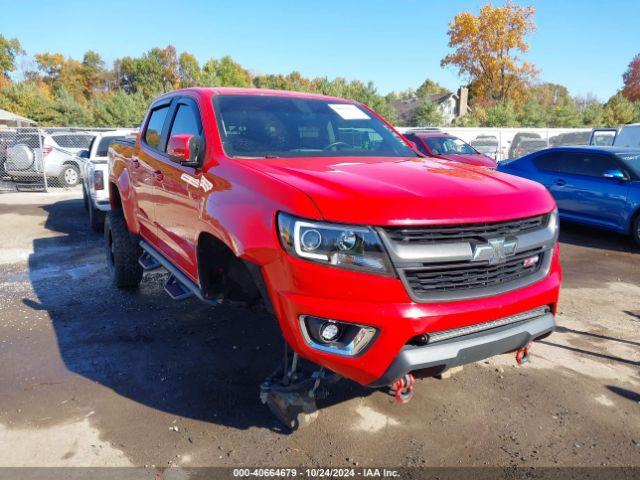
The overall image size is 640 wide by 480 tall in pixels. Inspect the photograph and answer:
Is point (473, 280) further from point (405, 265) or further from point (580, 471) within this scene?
point (580, 471)

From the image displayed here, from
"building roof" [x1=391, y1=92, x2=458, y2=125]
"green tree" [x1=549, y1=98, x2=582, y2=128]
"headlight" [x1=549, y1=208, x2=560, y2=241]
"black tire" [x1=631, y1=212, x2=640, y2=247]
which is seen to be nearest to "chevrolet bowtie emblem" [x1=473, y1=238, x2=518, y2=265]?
"headlight" [x1=549, y1=208, x2=560, y2=241]

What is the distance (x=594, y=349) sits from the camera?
419 centimetres

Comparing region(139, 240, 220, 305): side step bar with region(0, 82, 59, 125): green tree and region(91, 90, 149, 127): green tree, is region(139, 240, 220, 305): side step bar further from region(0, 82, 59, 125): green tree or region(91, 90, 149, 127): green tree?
region(0, 82, 59, 125): green tree

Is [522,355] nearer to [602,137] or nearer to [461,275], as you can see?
[461,275]

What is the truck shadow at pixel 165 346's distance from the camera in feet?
11.0

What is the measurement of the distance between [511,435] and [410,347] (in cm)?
118

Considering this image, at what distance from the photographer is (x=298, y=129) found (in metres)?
3.69

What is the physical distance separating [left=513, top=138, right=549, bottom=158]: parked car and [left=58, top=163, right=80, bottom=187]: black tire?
51.1 ft

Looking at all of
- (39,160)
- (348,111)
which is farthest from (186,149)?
(39,160)

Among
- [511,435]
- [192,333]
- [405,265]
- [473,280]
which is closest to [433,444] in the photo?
[511,435]

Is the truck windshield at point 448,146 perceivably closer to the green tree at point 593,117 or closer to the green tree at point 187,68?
the green tree at point 593,117

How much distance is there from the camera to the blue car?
8.17 m

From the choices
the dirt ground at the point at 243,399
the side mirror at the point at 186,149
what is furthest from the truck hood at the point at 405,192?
the dirt ground at the point at 243,399

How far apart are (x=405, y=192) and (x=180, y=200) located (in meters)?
1.80
